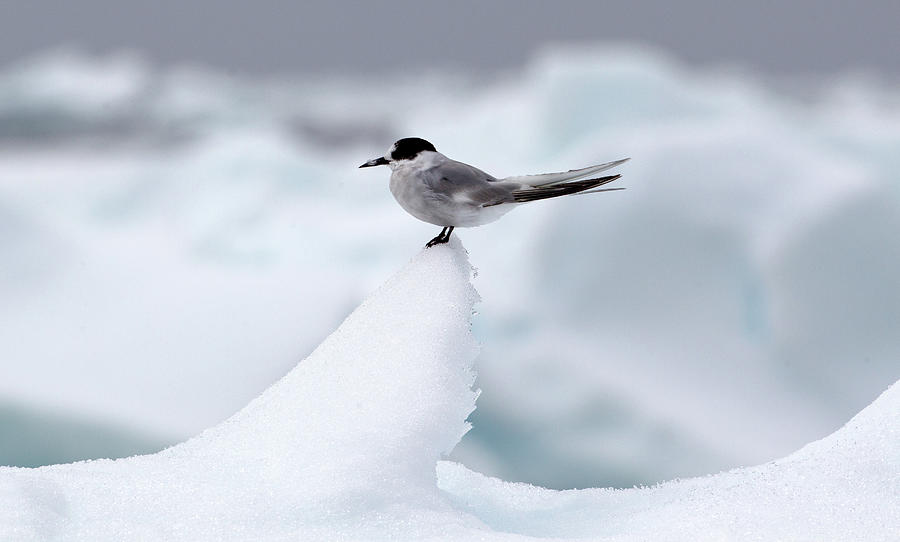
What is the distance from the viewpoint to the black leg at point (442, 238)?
7.82 feet

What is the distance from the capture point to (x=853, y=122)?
7.54 metres

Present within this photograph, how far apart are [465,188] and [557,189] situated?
0.82 ft

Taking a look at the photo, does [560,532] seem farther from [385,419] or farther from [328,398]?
[328,398]

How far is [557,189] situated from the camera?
227 cm

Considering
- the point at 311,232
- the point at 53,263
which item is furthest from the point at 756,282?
the point at 53,263

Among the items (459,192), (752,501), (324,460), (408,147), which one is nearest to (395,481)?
(324,460)

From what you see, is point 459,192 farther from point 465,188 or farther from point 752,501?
point 752,501

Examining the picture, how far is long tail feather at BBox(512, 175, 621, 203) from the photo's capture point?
2.20m

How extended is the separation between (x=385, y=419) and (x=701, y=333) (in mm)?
5186

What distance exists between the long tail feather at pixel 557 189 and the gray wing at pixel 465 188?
0.02 meters

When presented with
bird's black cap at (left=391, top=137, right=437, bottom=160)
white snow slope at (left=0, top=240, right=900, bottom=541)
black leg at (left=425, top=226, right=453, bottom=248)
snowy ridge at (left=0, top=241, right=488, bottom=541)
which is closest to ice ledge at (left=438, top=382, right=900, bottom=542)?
white snow slope at (left=0, top=240, right=900, bottom=541)

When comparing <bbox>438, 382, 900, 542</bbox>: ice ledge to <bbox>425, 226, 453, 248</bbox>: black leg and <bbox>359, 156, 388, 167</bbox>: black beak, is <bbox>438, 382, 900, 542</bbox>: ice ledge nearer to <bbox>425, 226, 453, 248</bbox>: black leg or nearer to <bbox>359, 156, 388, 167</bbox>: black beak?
<bbox>425, 226, 453, 248</bbox>: black leg

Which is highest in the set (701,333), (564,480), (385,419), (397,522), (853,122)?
(853,122)

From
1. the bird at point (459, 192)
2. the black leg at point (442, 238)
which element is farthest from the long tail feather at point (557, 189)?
the black leg at point (442, 238)
